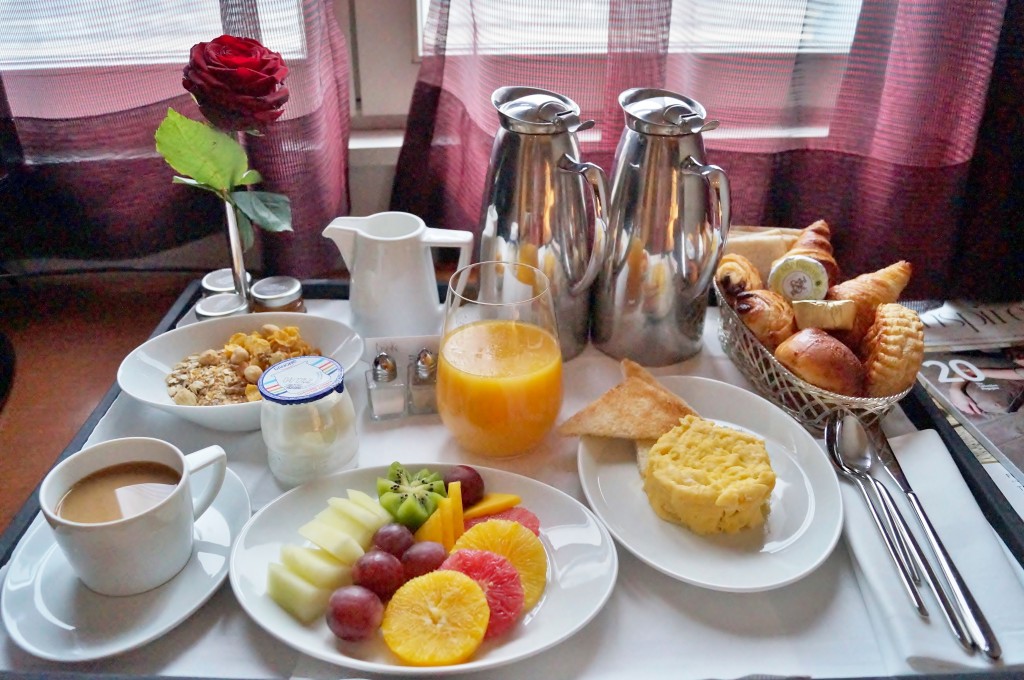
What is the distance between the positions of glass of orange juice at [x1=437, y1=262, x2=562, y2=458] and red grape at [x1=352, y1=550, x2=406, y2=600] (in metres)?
0.20

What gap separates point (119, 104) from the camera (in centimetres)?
118

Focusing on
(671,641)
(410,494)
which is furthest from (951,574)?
(410,494)

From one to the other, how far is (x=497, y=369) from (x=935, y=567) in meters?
0.42

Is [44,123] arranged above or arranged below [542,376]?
above

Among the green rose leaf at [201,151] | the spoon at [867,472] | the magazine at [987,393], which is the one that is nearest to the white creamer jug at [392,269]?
the green rose leaf at [201,151]

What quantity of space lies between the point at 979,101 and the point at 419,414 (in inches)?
34.9

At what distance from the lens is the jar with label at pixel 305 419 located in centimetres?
72

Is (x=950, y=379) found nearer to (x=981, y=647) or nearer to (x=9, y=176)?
(x=981, y=647)

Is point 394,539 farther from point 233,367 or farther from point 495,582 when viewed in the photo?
point 233,367

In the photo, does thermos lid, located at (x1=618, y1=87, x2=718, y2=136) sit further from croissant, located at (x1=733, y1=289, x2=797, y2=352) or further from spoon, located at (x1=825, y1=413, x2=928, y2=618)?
spoon, located at (x1=825, y1=413, x2=928, y2=618)

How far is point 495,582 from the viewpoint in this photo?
61cm

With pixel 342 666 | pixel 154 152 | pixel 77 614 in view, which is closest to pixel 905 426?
pixel 342 666

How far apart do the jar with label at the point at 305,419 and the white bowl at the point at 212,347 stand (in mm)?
65

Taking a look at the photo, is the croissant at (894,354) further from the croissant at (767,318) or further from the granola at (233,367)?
the granola at (233,367)
